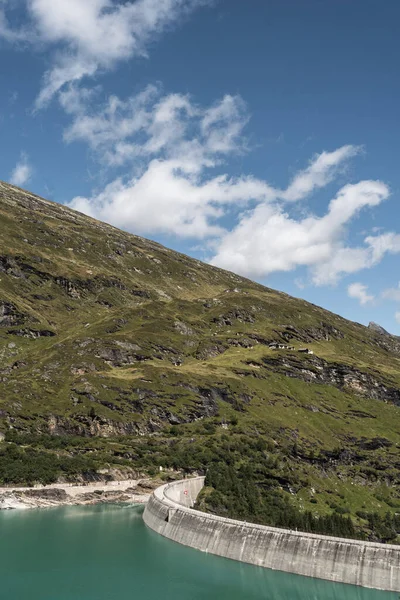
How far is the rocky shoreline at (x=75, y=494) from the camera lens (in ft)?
386

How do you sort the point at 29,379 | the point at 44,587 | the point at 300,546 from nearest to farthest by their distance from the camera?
the point at 44,587
the point at 300,546
the point at 29,379

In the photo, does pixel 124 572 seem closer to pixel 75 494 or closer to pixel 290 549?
pixel 290 549

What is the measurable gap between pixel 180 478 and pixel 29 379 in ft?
254

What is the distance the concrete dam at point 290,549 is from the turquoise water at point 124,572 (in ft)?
4.34

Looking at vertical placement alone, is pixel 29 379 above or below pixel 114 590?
above

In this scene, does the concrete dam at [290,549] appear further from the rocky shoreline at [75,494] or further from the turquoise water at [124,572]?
the rocky shoreline at [75,494]

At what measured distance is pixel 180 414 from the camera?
632ft

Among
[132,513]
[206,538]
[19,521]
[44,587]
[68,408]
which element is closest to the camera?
[44,587]

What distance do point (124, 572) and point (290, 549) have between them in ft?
87.0

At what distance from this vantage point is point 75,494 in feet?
422

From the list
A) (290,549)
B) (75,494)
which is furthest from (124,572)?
(75,494)

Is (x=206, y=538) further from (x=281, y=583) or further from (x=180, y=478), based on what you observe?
(x=180, y=478)

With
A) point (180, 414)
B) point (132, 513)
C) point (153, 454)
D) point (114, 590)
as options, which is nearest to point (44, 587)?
point (114, 590)

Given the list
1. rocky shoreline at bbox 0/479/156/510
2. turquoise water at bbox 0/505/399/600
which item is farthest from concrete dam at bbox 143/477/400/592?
rocky shoreline at bbox 0/479/156/510
